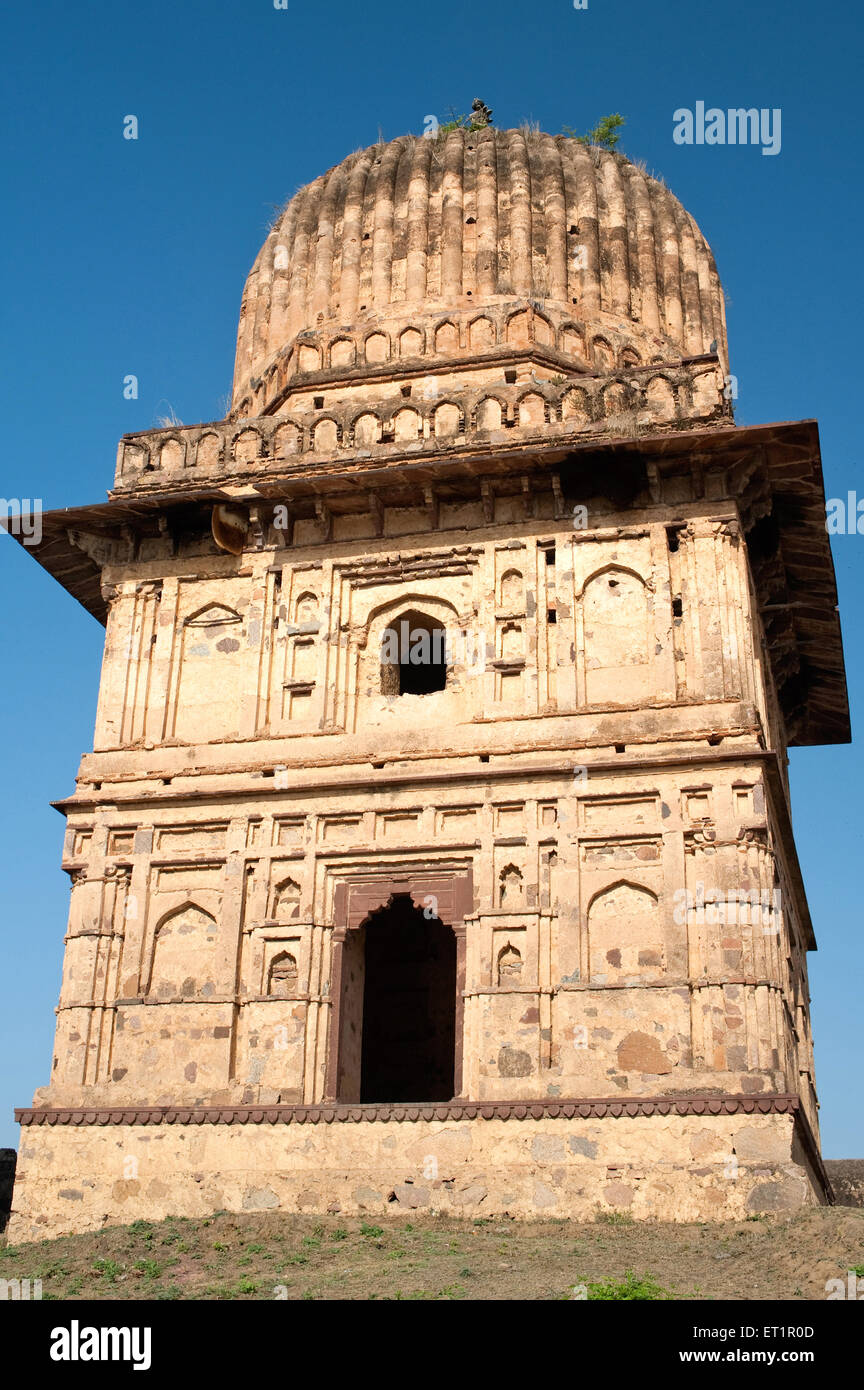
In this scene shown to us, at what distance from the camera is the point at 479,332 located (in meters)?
20.9

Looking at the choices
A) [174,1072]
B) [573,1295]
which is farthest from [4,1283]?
[573,1295]

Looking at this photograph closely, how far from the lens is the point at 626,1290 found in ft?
37.1

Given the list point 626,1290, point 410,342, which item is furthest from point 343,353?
point 626,1290

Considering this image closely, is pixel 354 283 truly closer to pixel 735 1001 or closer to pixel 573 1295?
pixel 735 1001

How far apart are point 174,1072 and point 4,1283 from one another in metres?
3.25

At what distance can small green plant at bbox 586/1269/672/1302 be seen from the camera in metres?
11.2

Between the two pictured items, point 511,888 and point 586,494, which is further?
point 586,494

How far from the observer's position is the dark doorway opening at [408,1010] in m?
21.5

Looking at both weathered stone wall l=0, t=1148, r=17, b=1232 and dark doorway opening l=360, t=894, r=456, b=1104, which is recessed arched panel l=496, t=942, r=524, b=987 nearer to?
dark doorway opening l=360, t=894, r=456, b=1104

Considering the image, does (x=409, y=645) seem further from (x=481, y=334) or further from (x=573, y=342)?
(x=573, y=342)

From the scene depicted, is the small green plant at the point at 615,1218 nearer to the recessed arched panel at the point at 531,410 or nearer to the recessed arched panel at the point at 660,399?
the recessed arched panel at the point at 660,399

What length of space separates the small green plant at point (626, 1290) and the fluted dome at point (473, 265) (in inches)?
483

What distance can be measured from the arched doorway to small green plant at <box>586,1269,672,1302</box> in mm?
9280

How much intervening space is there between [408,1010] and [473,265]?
9863 mm
